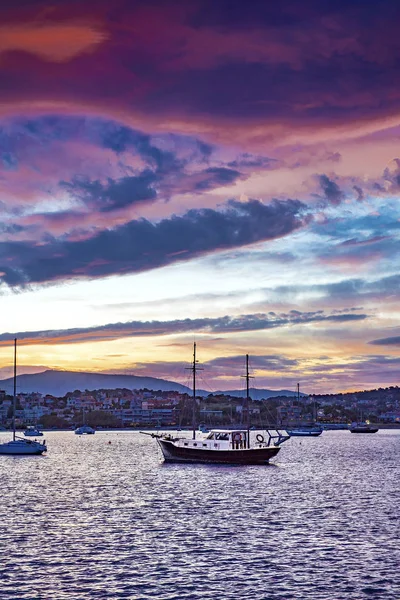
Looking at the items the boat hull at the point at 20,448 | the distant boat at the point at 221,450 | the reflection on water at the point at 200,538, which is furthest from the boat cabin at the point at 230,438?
the boat hull at the point at 20,448

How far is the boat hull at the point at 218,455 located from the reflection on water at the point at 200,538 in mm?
16232

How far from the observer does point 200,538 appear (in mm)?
56250

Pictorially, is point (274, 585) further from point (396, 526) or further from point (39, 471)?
point (39, 471)

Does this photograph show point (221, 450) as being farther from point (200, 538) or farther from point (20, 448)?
point (200, 538)

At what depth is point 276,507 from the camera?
74.2m

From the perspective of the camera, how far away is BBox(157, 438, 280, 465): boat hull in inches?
4769

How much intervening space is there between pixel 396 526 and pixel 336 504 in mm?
15387

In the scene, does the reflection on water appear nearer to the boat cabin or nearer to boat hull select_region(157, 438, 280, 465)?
boat hull select_region(157, 438, 280, 465)

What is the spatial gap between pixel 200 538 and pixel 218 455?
2562 inches

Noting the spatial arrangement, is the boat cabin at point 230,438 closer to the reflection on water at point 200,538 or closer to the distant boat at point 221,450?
the distant boat at point 221,450

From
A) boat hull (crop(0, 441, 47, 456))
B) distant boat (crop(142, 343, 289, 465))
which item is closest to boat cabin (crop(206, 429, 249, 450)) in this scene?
distant boat (crop(142, 343, 289, 465))

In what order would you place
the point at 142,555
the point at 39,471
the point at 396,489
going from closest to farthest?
the point at 142,555, the point at 396,489, the point at 39,471

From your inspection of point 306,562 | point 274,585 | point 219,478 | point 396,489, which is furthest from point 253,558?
point 219,478

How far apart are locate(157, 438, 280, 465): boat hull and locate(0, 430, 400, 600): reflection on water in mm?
16232
